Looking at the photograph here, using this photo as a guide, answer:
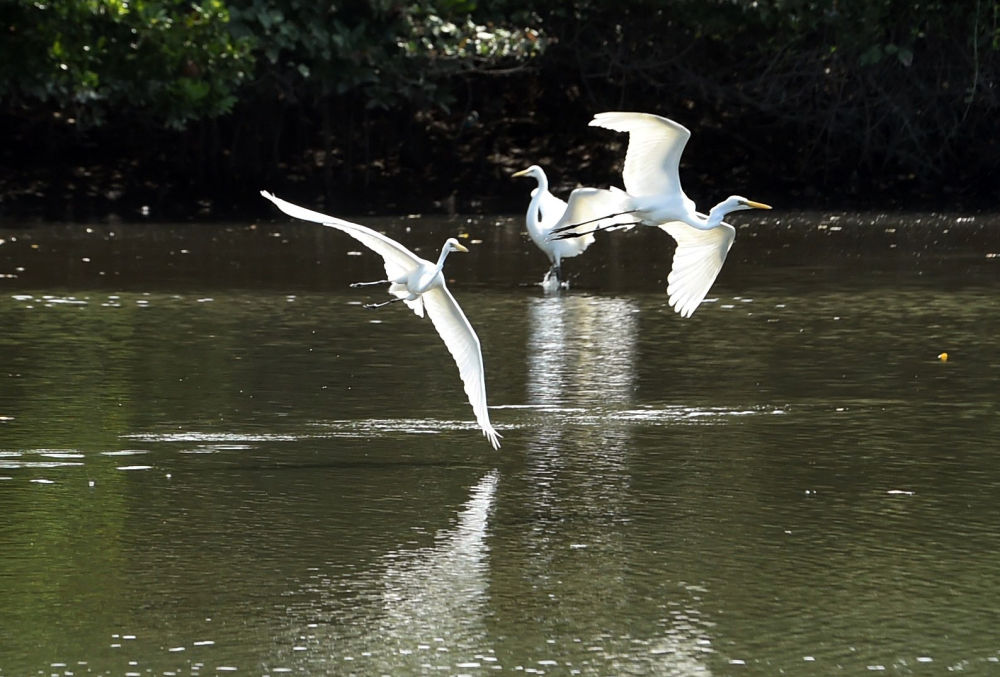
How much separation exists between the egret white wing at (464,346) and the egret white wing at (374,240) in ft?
0.67

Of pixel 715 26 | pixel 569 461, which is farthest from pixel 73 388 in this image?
pixel 715 26

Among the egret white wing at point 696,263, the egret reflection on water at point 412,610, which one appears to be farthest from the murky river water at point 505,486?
the egret white wing at point 696,263

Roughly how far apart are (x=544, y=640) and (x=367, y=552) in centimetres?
126

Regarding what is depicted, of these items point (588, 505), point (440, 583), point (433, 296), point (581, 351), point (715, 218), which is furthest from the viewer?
point (581, 351)

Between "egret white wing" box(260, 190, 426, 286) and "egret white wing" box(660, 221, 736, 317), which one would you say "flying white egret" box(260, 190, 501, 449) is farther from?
"egret white wing" box(660, 221, 736, 317)

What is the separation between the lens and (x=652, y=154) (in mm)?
10766

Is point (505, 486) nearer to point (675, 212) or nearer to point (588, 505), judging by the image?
point (588, 505)

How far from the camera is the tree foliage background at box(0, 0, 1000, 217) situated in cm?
2372

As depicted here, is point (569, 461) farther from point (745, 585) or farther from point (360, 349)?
point (360, 349)

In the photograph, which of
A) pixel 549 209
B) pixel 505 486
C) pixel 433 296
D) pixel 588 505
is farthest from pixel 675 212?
pixel 549 209

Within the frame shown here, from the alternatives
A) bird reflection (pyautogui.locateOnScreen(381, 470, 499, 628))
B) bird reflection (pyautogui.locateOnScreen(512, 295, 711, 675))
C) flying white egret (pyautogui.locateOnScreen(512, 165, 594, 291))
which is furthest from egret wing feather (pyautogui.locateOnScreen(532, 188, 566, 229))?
bird reflection (pyautogui.locateOnScreen(381, 470, 499, 628))

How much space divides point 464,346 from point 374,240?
63 cm

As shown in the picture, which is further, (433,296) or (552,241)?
(552,241)

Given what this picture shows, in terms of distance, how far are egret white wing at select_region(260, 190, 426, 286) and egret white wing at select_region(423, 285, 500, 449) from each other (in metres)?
0.20
